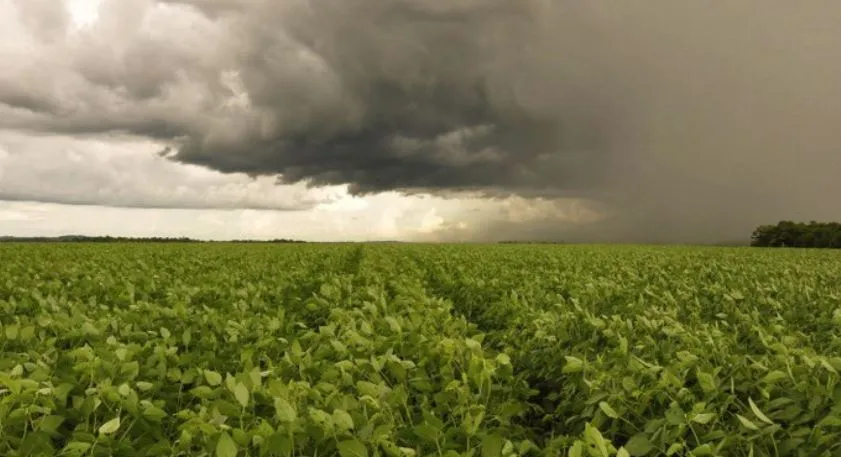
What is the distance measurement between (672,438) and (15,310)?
7.31 metres

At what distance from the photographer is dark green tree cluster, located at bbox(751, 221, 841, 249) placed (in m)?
86.5

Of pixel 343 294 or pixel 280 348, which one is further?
pixel 343 294

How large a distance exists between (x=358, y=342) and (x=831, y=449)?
281 cm

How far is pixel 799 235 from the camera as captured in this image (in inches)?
3679

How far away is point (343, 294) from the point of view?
8164 millimetres

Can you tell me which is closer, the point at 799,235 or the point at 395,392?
the point at 395,392

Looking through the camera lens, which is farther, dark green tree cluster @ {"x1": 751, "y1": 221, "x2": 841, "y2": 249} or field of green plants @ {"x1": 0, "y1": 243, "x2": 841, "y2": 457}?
dark green tree cluster @ {"x1": 751, "y1": 221, "x2": 841, "y2": 249}

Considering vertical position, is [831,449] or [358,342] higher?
[358,342]

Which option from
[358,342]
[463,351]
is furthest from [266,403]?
[463,351]

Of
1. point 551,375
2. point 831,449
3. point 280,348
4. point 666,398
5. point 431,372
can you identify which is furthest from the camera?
point 551,375

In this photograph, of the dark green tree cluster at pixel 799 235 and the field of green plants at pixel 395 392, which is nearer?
the field of green plants at pixel 395 392

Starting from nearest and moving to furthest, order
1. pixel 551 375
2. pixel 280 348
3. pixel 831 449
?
pixel 831 449 < pixel 280 348 < pixel 551 375

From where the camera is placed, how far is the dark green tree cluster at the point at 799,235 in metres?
86.5

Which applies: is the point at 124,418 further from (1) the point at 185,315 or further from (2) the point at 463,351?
(1) the point at 185,315
